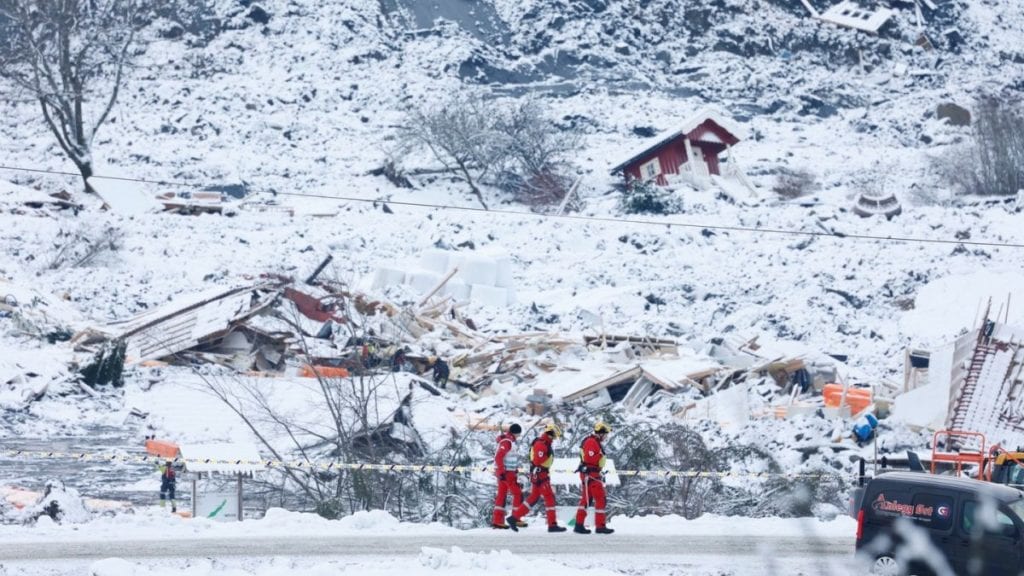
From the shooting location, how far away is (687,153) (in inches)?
1278

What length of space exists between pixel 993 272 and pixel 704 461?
521 inches

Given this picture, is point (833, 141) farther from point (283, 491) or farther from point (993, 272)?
point (283, 491)

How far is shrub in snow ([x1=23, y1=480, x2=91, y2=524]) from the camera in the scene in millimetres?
10648

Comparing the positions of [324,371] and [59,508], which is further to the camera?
[324,371]

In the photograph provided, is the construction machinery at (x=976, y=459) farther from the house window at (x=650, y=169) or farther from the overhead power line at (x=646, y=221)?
the house window at (x=650, y=169)

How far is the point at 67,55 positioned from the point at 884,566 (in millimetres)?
26835

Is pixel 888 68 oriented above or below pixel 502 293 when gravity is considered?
above

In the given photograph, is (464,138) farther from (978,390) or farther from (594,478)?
(594,478)

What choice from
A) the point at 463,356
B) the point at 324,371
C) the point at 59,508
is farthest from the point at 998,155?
the point at 59,508

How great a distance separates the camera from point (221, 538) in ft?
32.2

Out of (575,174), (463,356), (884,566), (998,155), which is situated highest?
(575,174)

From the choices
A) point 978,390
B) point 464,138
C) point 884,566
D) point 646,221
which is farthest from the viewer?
point 464,138

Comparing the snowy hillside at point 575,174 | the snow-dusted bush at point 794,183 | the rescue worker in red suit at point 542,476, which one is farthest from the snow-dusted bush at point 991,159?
the rescue worker in red suit at point 542,476

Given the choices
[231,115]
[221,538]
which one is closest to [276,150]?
[231,115]
